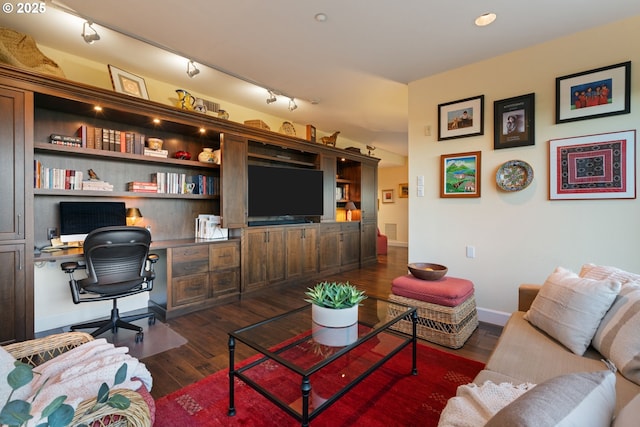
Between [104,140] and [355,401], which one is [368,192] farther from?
[355,401]

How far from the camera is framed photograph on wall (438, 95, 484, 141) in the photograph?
290 centimetres

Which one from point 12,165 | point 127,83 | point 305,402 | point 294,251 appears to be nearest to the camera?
point 305,402

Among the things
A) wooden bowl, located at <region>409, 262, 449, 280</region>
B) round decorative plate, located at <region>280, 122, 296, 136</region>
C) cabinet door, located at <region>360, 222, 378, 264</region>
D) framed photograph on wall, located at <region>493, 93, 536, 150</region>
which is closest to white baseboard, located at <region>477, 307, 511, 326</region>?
wooden bowl, located at <region>409, 262, 449, 280</region>

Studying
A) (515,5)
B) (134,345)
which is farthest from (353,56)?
(134,345)

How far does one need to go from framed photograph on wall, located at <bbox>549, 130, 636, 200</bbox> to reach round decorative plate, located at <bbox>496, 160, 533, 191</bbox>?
0.57 feet

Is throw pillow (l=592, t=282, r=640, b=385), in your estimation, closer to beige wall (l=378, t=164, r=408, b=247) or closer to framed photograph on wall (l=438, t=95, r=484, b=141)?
framed photograph on wall (l=438, t=95, r=484, b=141)

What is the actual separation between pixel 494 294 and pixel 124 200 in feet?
13.0

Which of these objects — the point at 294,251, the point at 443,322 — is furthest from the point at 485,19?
the point at 294,251

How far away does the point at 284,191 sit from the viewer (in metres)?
4.23

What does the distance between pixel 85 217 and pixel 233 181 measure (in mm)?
1490

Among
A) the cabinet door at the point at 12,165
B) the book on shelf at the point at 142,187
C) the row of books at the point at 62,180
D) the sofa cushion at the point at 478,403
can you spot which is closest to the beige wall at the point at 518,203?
the sofa cushion at the point at 478,403

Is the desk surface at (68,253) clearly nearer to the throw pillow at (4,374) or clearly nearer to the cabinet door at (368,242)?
the throw pillow at (4,374)

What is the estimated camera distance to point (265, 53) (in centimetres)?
279

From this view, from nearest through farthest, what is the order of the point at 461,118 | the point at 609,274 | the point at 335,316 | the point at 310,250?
the point at 609,274
the point at 335,316
the point at 461,118
the point at 310,250
